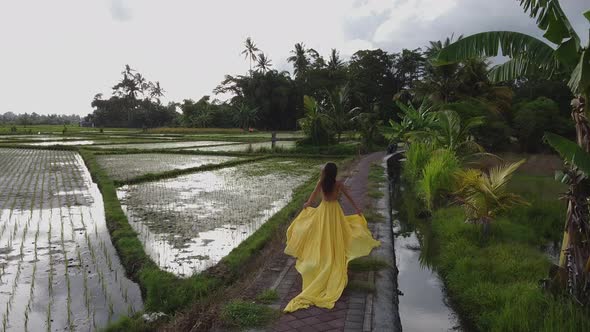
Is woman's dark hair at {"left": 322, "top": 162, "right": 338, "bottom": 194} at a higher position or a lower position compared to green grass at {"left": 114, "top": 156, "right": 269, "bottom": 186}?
higher

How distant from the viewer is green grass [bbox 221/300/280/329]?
3.56 metres

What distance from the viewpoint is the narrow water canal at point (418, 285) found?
4445 millimetres

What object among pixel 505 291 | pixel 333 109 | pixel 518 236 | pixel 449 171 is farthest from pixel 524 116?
pixel 505 291

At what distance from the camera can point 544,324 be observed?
Result: 3.60 m

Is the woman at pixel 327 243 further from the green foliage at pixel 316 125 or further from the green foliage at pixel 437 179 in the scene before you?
the green foliage at pixel 316 125

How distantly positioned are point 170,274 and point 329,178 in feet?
6.87

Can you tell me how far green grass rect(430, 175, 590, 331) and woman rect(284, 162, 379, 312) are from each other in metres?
1.26

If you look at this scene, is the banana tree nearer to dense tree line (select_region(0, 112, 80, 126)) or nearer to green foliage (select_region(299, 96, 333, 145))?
green foliage (select_region(299, 96, 333, 145))

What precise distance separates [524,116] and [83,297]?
24.0 meters

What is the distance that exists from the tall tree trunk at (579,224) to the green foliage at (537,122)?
2148 cm

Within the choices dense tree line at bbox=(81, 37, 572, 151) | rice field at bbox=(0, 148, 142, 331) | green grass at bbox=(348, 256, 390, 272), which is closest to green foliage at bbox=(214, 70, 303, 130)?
dense tree line at bbox=(81, 37, 572, 151)

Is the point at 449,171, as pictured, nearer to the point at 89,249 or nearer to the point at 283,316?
the point at 283,316

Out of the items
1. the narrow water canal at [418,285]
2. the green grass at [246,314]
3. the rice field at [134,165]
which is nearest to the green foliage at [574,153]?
the narrow water canal at [418,285]

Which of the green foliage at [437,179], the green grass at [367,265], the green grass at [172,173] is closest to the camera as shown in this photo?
the green grass at [367,265]
